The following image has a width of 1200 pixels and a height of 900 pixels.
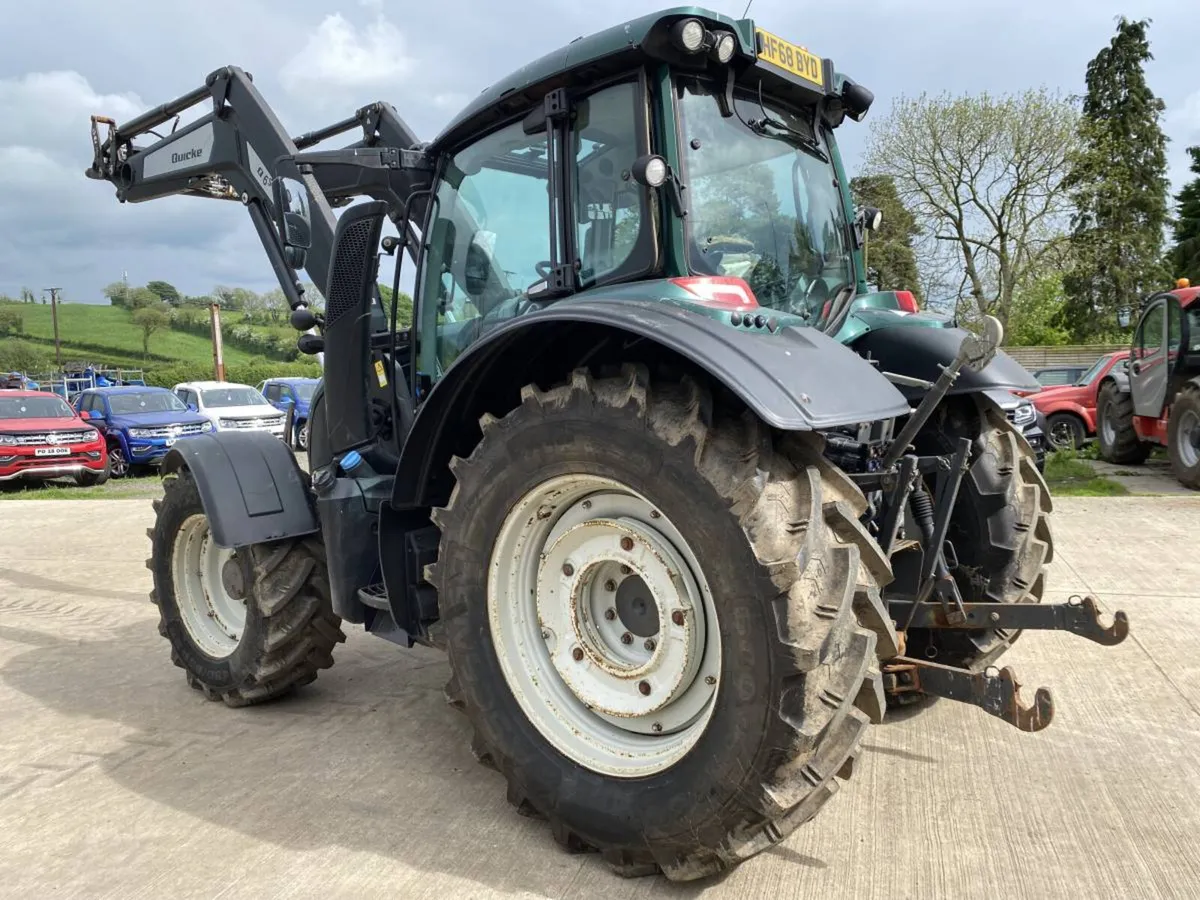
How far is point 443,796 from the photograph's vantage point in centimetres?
308

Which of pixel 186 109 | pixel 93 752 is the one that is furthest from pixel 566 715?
pixel 186 109

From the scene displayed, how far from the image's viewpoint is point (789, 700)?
2193mm

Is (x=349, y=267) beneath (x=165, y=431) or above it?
above

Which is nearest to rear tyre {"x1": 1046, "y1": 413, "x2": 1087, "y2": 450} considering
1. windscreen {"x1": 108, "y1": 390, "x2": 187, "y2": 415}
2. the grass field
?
windscreen {"x1": 108, "y1": 390, "x2": 187, "y2": 415}

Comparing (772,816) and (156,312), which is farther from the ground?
(156,312)

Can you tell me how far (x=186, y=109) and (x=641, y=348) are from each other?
4.38 meters

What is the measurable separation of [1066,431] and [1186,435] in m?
4.85

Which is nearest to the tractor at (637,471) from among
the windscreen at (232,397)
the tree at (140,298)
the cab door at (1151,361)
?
the cab door at (1151,361)

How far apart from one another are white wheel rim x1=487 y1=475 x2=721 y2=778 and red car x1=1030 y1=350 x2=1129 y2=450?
14595mm

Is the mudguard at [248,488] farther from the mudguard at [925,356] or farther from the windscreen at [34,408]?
the windscreen at [34,408]

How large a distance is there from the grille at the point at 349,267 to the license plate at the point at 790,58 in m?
1.73

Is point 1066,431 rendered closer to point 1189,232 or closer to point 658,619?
point 658,619

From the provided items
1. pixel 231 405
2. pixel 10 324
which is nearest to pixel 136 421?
pixel 231 405

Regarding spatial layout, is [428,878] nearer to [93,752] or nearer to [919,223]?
[93,752]
